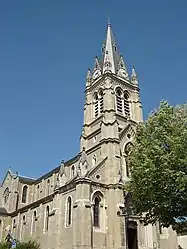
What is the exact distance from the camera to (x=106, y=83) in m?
43.3

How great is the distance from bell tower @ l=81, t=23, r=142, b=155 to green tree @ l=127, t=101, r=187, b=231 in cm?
1496

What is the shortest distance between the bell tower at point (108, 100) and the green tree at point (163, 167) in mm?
14963

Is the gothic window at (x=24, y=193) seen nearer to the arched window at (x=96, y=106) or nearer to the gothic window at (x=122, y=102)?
the arched window at (x=96, y=106)

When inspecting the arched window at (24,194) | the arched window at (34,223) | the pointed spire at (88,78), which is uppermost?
the pointed spire at (88,78)

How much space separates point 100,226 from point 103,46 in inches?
1266

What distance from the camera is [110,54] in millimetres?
49562

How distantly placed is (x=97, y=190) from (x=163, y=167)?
582 inches

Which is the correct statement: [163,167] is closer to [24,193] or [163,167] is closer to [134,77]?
[134,77]

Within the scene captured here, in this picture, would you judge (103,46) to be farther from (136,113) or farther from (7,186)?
(7,186)

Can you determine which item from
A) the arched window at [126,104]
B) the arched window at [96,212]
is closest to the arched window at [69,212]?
the arched window at [96,212]

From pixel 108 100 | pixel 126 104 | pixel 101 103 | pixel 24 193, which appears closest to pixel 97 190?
pixel 108 100

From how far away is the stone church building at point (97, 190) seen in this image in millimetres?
31719

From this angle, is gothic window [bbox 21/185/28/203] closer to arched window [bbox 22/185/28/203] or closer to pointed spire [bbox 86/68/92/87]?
arched window [bbox 22/185/28/203]

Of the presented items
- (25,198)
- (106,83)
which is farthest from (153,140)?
(25,198)
